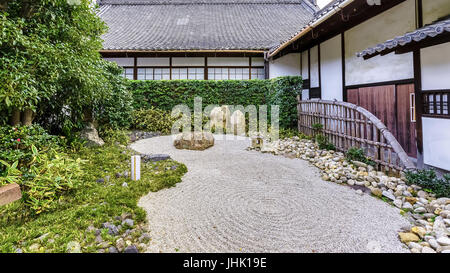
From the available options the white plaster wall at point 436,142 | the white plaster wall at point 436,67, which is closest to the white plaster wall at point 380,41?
the white plaster wall at point 436,67

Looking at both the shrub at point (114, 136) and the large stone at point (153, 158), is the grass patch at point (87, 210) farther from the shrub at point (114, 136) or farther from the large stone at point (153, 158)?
the shrub at point (114, 136)

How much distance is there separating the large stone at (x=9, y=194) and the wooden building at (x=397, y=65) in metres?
6.08

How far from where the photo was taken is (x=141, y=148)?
675cm

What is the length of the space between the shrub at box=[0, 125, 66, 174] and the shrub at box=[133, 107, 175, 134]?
4635 millimetres

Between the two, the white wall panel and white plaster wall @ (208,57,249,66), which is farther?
white plaster wall @ (208,57,249,66)

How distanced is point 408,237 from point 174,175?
3.56 metres

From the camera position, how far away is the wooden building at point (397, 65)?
4.09 metres

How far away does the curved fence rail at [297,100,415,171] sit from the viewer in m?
4.42

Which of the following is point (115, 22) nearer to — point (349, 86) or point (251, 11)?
point (251, 11)

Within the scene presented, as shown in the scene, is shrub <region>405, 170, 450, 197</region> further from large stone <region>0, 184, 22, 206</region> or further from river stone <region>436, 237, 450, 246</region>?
large stone <region>0, 184, 22, 206</region>

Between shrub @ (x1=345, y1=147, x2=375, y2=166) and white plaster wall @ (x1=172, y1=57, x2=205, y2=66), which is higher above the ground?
white plaster wall @ (x1=172, y1=57, x2=205, y2=66)

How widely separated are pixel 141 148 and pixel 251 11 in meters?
13.0

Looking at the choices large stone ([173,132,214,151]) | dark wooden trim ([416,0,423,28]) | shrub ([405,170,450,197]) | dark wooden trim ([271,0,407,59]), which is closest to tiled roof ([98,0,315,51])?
dark wooden trim ([271,0,407,59])

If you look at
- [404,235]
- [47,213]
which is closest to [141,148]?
[47,213]
